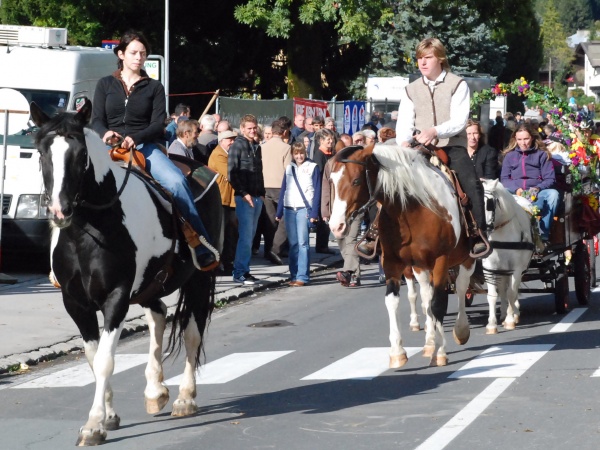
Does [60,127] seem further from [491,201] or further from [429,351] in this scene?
[491,201]

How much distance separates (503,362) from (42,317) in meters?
5.44

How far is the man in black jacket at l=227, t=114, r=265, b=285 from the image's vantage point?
17.2m

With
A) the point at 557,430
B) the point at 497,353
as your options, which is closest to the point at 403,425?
the point at 557,430

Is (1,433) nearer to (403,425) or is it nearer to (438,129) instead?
(403,425)

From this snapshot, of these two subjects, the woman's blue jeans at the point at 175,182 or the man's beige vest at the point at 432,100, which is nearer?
the woman's blue jeans at the point at 175,182

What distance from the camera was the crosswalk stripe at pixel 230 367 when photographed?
10578 millimetres

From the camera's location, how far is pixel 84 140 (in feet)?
25.8

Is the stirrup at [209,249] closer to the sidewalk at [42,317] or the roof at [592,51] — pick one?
the sidewalk at [42,317]

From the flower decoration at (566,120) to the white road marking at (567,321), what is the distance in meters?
1.35

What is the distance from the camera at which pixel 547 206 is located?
14227mm

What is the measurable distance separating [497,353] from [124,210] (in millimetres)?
4374

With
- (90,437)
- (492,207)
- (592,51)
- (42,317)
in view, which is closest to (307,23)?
(42,317)

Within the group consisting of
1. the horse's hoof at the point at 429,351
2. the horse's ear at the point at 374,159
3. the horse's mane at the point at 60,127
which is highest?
the horse's mane at the point at 60,127

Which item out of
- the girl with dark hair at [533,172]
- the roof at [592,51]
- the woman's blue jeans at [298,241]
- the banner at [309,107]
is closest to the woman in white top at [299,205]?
the woman's blue jeans at [298,241]
